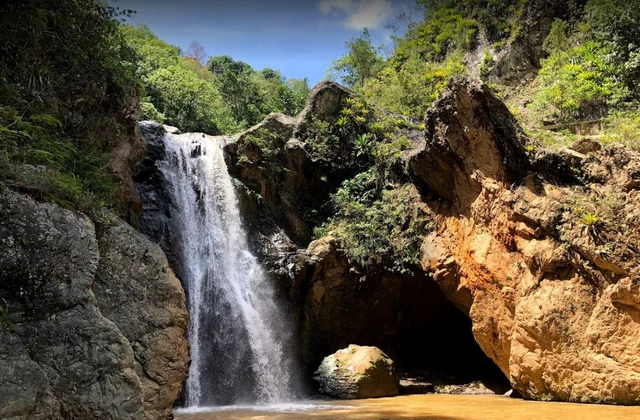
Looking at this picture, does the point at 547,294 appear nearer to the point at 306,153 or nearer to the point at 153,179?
the point at 306,153

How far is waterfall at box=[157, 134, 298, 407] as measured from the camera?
1362cm

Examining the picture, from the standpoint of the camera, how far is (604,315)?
1096 centimetres

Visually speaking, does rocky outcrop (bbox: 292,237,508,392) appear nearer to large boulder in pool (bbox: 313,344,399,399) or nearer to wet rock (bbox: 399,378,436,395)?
wet rock (bbox: 399,378,436,395)

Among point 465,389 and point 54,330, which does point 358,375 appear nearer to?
point 465,389

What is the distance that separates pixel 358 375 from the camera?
1363 cm

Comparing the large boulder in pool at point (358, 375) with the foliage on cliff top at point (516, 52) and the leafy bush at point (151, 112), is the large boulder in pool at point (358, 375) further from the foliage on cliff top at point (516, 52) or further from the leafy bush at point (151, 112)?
the leafy bush at point (151, 112)

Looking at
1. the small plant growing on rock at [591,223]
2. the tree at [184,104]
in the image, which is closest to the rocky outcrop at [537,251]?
the small plant growing on rock at [591,223]

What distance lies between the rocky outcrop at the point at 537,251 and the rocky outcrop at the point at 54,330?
9659 mm

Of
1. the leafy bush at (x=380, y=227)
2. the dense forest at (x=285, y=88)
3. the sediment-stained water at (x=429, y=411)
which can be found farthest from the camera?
the leafy bush at (x=380, y=227)

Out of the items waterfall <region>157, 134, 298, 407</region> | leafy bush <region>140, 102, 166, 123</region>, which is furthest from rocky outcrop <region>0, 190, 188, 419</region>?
leafy bush <region>140, 102, 166, 123</region>

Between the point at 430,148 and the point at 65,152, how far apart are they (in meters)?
10.5

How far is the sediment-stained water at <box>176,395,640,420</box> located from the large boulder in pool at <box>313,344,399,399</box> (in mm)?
740

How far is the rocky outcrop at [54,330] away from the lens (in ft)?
15.9

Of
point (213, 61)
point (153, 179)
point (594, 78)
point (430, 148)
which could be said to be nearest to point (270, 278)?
point (153, 179)
